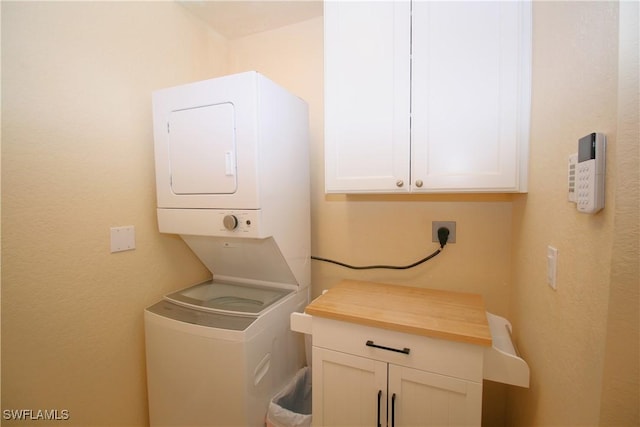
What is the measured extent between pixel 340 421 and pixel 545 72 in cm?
160

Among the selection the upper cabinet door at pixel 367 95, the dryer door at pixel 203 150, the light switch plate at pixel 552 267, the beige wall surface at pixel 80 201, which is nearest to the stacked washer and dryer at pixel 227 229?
the dryer door at pixel 203 150

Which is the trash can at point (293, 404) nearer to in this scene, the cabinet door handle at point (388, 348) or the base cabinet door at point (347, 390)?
the base cabinet door at point (347, 390)

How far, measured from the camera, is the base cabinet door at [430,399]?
0.99 m

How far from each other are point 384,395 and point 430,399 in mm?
175

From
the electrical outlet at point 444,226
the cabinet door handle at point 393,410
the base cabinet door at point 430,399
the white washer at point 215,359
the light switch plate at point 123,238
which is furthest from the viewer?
the electrical outlet at point 444,226

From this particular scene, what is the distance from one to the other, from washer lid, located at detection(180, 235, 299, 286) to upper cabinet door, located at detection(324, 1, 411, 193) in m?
0.50

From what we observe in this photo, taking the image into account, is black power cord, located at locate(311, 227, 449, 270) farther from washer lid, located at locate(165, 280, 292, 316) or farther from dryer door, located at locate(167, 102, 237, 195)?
dryer door, located at locate(167, 102, 237, 195)

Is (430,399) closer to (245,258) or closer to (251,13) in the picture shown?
(245,258)

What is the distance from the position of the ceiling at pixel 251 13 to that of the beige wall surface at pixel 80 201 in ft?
0.69

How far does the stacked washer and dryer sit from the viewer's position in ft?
4.10

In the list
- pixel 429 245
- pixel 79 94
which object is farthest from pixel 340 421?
pixel 79 94

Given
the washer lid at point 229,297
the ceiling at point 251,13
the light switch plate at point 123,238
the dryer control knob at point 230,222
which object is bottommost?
the washer lid at point 229,297

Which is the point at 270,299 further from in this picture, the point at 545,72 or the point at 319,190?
the point at 545,72
